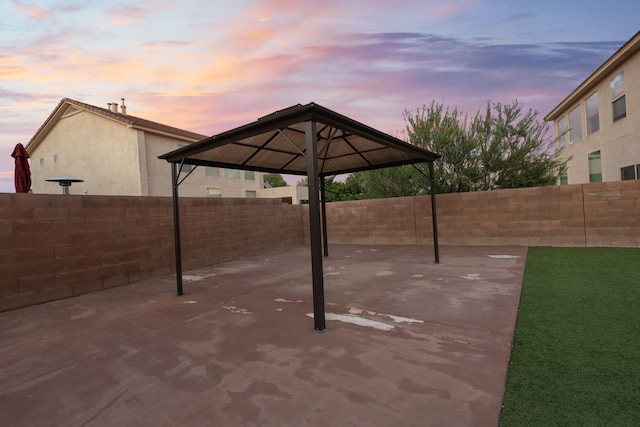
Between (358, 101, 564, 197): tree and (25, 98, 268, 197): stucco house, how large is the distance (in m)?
10.7

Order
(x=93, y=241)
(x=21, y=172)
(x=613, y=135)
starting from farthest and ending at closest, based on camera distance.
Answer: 1. (x=613, y=135)
2. (x=21, y=172)
3. (x=93, y=241)

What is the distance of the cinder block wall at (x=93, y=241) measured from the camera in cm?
466

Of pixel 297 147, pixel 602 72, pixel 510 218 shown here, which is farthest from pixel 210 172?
pixel 602 72

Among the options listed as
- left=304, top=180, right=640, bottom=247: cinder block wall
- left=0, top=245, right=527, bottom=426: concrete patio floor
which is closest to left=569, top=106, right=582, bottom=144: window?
left=304, top=180, right=640, bottom=247: cinder block wall

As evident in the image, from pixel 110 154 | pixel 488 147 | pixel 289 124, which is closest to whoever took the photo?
pixel 289 124

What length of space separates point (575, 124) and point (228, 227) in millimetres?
16572

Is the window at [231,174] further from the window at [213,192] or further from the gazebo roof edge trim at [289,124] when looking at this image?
the gazebo roof edge trim at [289,124]

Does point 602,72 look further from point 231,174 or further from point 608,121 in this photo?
point 231,174

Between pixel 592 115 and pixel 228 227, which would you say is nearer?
pixel 228 227

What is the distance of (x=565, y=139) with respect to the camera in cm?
1627

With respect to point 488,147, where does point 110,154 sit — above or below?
above

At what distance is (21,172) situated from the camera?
6246mm

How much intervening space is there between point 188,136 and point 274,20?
32.5 feet

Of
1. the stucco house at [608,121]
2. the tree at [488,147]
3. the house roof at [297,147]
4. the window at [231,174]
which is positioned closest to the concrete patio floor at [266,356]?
the house roof at [297,147]
